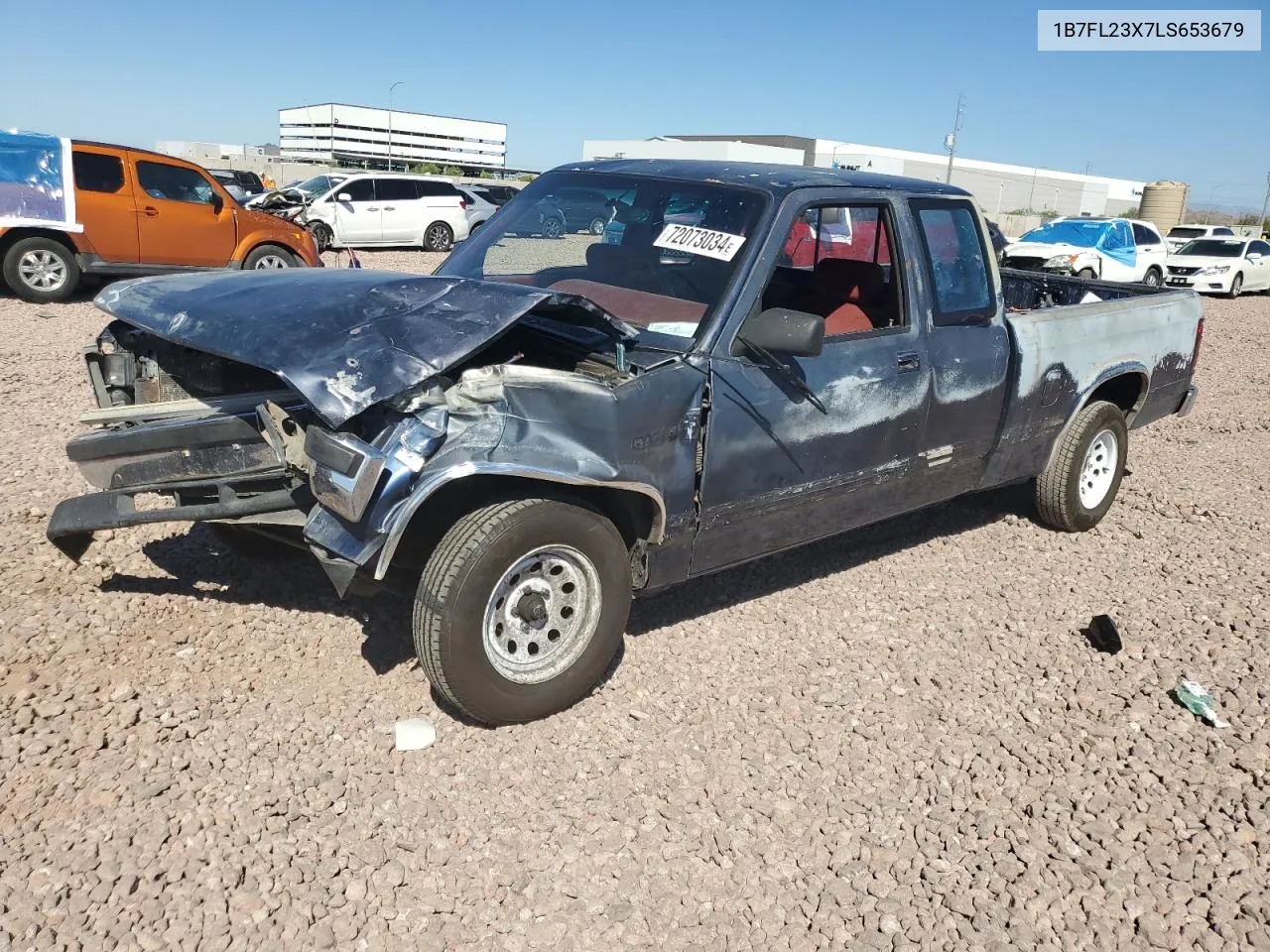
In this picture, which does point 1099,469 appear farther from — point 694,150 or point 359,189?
point 694,150

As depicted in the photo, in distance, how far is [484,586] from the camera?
3107mm

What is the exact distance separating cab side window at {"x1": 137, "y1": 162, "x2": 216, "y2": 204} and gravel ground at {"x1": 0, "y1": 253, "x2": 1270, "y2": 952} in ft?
27.5

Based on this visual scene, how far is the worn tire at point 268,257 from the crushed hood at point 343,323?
9.96 meters

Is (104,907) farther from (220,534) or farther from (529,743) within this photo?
(220,534)

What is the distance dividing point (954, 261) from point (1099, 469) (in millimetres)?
2030

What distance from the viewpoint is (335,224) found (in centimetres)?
A: 2003

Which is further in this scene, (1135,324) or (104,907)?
(1135,324)

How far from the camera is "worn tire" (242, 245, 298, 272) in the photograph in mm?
12977

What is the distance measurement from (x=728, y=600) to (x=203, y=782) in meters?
2.39

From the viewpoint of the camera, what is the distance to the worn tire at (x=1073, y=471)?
17.9 ft

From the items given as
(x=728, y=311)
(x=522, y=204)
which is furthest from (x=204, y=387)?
(x=728, y=311)

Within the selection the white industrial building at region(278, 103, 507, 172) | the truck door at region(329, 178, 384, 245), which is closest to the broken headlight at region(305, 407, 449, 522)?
the truck door at region(329, 178, 384, 245)

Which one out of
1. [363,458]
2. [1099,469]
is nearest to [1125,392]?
[1099,469]

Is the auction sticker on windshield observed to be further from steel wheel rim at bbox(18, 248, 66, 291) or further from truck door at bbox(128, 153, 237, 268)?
steel wheel rim at bbox(18, 248, 66, 291)
